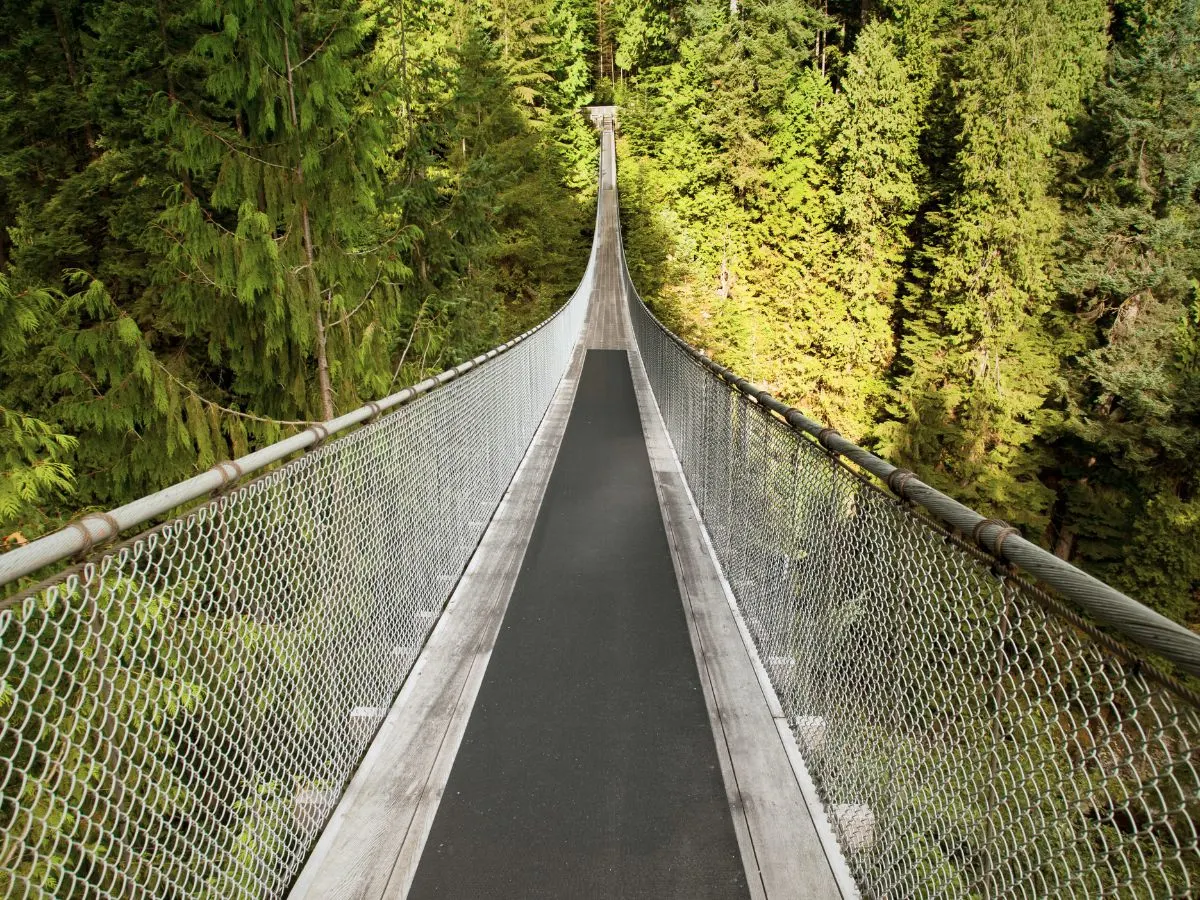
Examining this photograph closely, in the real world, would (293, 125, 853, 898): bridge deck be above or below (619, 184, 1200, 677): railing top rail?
below

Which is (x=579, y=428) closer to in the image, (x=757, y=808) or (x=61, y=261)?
(x=61, y=261)

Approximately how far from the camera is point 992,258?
67.3ft

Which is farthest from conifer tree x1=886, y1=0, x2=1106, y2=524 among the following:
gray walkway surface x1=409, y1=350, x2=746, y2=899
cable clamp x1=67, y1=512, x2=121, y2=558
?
cable clamp x1=67, y1=512, x2=121, y2=558

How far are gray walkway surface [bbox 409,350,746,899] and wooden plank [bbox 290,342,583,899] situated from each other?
76 mm

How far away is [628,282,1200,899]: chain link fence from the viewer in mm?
1191

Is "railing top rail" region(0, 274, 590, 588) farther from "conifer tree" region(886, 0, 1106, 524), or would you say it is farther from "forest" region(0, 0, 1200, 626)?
"conifer tree" region(886, 0, 1106, 524)

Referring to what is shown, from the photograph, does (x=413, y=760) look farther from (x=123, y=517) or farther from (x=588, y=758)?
(x=123, y=517)

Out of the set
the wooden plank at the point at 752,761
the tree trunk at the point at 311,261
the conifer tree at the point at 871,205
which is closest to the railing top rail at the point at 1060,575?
the wooden plank at the point at 752,761

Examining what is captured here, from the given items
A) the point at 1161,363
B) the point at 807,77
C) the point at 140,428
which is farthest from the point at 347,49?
the point at 807,77

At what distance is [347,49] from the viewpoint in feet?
17.1

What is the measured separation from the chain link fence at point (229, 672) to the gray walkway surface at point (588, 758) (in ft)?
1.65

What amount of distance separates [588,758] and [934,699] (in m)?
1.39

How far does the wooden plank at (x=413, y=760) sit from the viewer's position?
87.1 inches

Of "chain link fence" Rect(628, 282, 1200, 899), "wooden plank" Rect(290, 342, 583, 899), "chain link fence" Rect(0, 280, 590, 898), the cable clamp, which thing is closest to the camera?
"chain link fence" Rect(628, 282, 1200, 899)
